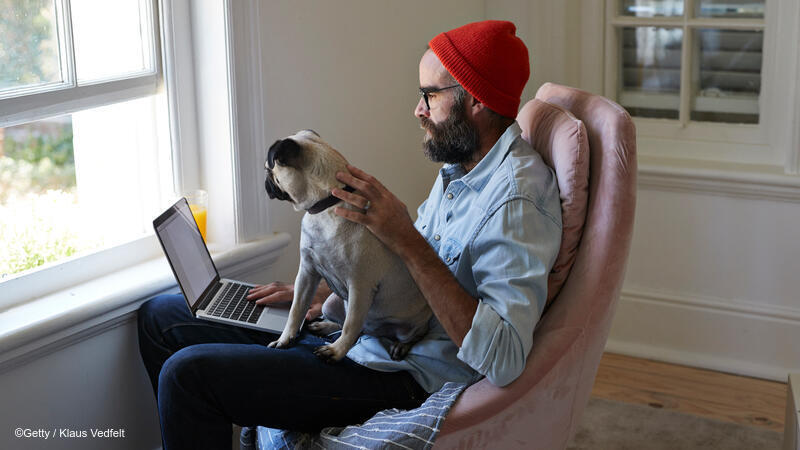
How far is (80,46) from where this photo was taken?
1.97 metres

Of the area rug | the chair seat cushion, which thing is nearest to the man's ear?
the chair seat cushion

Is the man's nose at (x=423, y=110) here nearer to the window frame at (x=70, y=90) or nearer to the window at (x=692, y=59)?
the window frame at (x=70, y=90)

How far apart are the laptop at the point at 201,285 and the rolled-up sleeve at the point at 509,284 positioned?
52 centimetres

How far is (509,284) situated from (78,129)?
44.4 inches

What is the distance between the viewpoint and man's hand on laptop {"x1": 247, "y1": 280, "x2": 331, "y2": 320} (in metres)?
1.95

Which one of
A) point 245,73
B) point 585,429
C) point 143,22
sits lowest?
point 585,429

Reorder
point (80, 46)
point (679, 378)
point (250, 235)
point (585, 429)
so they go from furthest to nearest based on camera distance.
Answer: point (679, 378), point (585, 429), point (250, 235), point (80, 46)

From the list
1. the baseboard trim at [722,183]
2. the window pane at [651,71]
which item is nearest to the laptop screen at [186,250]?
the baseboard trim at [722,183]

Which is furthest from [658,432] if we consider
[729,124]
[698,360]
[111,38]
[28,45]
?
[28,45]

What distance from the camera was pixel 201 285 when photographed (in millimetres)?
1919

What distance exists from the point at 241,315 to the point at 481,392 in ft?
1.98

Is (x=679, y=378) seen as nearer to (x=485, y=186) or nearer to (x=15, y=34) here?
(x=485, y=186)

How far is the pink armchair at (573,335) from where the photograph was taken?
5.14 feet

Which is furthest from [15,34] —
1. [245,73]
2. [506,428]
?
[506,428]
